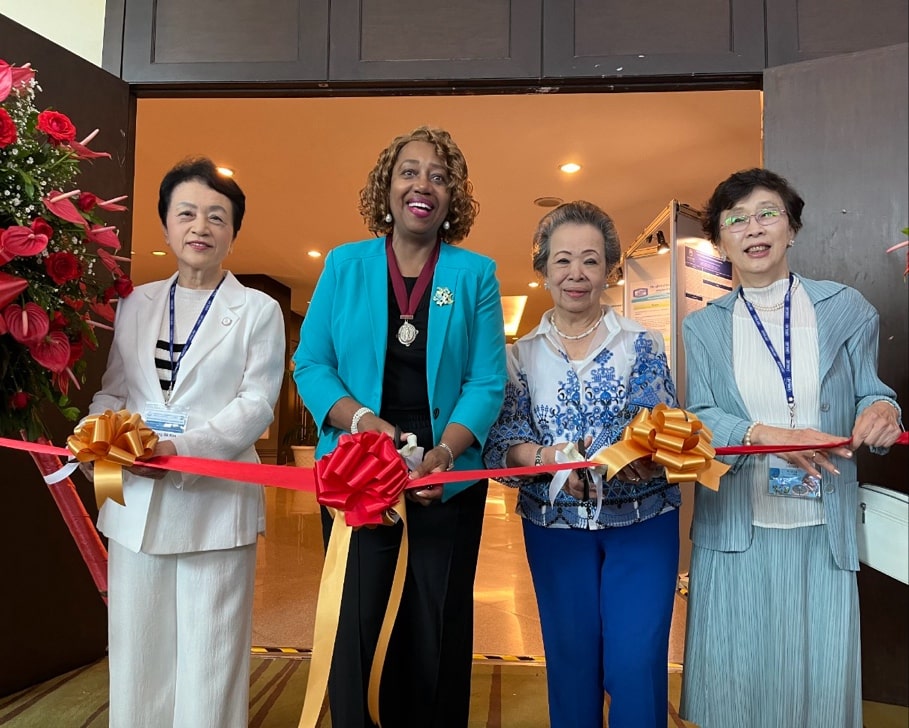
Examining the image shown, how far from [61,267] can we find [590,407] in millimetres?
1486

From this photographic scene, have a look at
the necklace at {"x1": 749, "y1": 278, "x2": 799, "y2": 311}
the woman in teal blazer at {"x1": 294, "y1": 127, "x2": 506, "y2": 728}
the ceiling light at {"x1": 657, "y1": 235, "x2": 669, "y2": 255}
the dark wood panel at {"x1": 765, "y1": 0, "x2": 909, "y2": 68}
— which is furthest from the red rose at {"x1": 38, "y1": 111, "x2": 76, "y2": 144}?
the ceiling light at {"x1": 657, "y1": 235, "x2": 669, "y2": 255}

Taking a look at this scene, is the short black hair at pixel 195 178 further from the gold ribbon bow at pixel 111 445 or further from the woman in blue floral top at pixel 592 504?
the woman in blue floral top at pixel 592 504

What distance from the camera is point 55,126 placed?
1.90 m

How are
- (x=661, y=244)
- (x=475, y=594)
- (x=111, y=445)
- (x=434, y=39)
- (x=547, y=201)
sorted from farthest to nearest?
(x=547, y=201) < (x=661, y=244) < (x=475, y=594) < (x=434, y=39) < (x=111, y=445)

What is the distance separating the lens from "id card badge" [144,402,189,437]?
190cm

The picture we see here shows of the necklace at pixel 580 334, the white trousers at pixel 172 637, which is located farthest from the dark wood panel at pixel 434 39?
the white trousers at pixel 172 637

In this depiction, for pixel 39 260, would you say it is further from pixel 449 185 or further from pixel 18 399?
pixel 449 185

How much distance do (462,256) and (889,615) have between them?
5.28 ft

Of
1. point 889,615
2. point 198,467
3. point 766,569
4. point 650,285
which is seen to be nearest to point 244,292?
point 198,467

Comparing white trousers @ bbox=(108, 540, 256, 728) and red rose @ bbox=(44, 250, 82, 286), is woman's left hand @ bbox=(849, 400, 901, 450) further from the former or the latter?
red rose @ bbox=(44, 250, 82, 286)

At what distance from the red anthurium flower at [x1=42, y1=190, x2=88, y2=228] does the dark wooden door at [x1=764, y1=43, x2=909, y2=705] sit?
2430 mm

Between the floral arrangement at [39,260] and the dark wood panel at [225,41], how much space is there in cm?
143

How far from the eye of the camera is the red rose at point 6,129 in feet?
5.69

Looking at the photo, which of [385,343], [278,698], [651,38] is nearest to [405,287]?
[385,343]
